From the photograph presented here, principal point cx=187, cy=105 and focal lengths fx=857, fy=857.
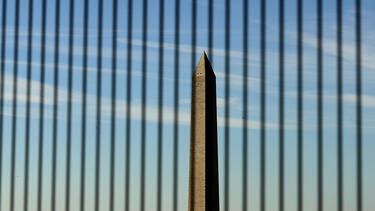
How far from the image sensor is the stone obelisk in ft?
72.5

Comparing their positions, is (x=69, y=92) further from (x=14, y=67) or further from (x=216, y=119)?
(x=216, y=119)

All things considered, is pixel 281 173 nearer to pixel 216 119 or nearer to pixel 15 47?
pixel 216 119

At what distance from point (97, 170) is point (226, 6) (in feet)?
17.4

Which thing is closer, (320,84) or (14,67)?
(320,84)

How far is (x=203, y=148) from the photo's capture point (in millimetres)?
22094

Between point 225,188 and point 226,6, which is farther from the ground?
point 226,6

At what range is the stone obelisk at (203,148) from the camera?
2209cm

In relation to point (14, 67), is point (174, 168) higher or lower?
lower

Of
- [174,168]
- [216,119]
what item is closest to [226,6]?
[216,119]

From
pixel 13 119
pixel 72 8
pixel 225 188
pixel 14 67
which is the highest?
pixel 72 8

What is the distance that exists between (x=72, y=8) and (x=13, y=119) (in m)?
3.39

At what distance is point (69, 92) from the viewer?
22078mm

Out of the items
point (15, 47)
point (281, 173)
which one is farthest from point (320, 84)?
point (15, 47)

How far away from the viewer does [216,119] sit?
2244 cm
